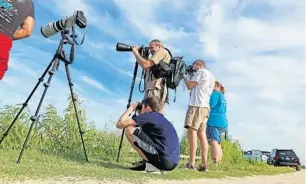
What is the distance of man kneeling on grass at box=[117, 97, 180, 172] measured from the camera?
6109 millimetres

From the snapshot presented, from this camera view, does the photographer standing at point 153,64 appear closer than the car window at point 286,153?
Yes

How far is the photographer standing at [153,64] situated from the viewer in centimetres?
714

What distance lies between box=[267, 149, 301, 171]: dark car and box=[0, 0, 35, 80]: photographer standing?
25.9 meters

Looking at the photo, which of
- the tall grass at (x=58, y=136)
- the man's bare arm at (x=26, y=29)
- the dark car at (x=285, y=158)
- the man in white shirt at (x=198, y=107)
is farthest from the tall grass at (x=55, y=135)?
the dark car at (x=285, y=158)

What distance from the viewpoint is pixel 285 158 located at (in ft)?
93.3

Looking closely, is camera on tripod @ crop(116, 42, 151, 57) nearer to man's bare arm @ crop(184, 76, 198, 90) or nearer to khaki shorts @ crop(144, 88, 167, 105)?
khaki shorts @ crop(144, 88, 167, 105)

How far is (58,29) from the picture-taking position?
22.5 feet

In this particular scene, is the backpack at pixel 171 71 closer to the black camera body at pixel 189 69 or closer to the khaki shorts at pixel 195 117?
the black camera body at pixel 189 69

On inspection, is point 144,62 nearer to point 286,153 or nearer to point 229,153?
point 229,153

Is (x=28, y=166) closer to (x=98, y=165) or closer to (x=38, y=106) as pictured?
(x=38, y=106)

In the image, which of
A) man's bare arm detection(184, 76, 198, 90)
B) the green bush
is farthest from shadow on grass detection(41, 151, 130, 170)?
the green bush

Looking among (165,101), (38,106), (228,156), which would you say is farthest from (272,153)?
(38,106)

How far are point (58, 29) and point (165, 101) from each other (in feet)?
7.25

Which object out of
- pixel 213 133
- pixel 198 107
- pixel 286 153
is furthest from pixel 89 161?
pixel 286 153
